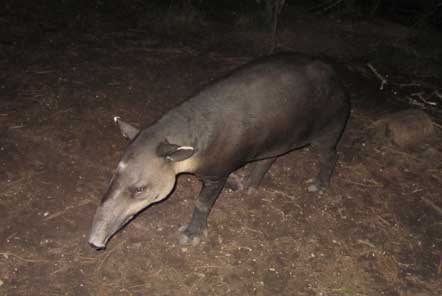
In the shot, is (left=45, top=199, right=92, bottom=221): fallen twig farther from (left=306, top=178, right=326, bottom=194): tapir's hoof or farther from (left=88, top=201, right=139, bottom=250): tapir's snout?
(left=306, top=178, right=326, bottom=194): tapir's hoof

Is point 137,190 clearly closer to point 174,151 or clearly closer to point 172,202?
point 174,151

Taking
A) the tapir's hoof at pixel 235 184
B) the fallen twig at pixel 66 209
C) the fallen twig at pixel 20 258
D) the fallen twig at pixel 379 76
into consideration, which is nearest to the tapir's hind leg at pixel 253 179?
the tapir's hoof at pixel 235 184

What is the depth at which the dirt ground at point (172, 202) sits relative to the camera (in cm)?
475

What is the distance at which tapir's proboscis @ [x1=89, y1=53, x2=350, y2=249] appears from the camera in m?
3.97

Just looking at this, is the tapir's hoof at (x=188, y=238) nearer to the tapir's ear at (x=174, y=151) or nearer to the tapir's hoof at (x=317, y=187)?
the tapir's ear at (x=174, y=151)

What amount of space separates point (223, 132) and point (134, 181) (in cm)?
108

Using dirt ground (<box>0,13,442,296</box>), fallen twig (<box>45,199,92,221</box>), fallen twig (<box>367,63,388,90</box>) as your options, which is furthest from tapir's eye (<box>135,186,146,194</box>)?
fallen twig (<box>367,63,388,90</box>)

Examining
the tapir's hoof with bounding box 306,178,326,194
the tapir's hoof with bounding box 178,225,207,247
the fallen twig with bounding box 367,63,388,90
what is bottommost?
the fallen twig with bounding box 367,63,388,90

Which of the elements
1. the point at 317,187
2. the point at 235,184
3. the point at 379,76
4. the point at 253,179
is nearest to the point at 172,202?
the point at 235,184

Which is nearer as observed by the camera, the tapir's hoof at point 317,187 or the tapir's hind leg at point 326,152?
the tapir's hind leg at point 326,152

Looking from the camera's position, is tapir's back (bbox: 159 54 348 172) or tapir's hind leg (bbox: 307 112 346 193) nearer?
tapir's back (bbox: 159 54 348 172)

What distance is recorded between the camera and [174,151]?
3949mm

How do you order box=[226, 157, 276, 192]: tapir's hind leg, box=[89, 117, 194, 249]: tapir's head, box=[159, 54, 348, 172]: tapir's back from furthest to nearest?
box=[226, 157, 276, 192]: tapir's hind leg
box=[159, 54, 348, 172]: tapir's back
box=[89, 117, 194, 249]: tapir's head

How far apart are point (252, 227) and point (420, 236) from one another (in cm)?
212
